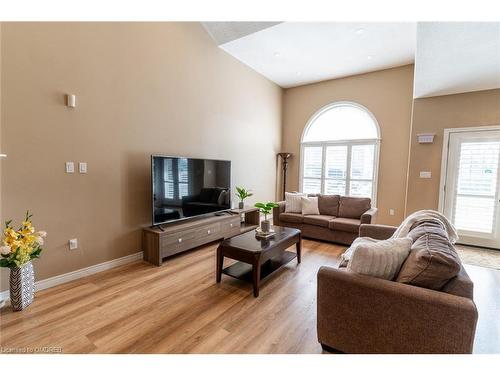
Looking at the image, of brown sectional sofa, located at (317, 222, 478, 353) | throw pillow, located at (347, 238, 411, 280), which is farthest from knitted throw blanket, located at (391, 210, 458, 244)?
throw pillow, located at (347, 238, 411, 280)

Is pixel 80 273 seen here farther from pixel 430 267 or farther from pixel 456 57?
pixel 456 57

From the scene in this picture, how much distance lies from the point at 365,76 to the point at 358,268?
5.09 m

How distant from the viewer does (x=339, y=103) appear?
5668 millimetres

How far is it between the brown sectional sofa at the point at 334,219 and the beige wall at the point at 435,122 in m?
1.02

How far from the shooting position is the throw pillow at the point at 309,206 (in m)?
4.54

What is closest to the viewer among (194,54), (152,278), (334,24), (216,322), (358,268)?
(358,268)

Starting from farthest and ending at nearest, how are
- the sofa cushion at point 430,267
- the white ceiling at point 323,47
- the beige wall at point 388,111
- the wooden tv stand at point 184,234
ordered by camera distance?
the beige wall at point 388,111, the white ceiling at point 323,47, the wooden tv stand at point 184,234, the sofa cushion at point 430,267

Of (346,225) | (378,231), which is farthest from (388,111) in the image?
(378,231)

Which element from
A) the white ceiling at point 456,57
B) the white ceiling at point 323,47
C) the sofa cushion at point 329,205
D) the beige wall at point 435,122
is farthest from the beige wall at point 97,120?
the beige wall at point 435,122

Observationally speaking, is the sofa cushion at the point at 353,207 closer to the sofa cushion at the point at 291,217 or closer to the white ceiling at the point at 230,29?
the sofa cushion at the point at 291,217

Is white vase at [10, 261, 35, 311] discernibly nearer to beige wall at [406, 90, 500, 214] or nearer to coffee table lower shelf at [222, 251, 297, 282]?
coffee table lower shelf at [222, 251, 297, 282]

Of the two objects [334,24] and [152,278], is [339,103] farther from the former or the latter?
[152,278]

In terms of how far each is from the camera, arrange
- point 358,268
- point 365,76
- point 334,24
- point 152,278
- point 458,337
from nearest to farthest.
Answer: point 458,337
point 358,268
point 152,278
point 334,24
point 365,76
